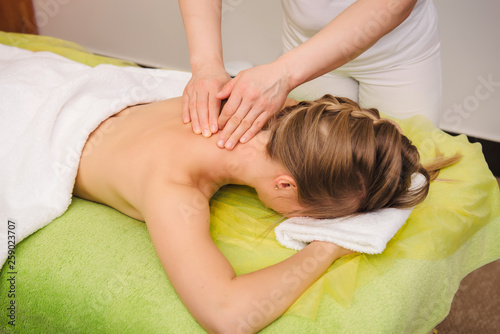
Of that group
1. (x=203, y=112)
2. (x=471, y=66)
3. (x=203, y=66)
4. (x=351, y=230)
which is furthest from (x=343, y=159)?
(x=471, y=66)

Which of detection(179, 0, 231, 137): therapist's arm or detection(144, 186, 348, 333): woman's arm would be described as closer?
detection(144, 186, 348, 333): woman's arm

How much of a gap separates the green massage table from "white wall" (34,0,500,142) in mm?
1031

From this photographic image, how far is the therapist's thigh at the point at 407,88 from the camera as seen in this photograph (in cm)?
131

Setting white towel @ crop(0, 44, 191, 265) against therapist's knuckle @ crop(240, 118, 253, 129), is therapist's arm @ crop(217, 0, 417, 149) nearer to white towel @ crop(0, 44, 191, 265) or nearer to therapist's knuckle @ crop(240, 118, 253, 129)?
therapist's knuckle @ crop(240, 118, 253, 129)

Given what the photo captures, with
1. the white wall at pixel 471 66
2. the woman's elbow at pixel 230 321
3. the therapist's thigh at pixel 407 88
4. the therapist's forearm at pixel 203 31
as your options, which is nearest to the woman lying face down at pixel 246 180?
the woman's elbow at pixel 230 321

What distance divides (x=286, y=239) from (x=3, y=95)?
2.76 feet

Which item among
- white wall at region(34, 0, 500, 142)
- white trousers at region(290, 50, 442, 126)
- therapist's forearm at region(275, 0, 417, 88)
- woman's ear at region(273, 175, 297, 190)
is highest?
therapist's forearm at region(275, 0, 417, 88)

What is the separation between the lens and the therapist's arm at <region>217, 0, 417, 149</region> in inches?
39.8

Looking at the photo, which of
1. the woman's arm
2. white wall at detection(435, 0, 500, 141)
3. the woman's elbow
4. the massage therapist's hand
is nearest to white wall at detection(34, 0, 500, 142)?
white wall at detection(435, 0, 500, 141)

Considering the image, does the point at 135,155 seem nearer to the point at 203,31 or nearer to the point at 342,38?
the point at 203,31

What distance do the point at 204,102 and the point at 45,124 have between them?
0.43 metres

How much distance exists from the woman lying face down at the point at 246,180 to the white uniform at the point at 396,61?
0.27 metres

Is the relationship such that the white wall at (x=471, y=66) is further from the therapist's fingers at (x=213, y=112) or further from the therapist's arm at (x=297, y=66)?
the therapist's fingers at (x=213, y=112)

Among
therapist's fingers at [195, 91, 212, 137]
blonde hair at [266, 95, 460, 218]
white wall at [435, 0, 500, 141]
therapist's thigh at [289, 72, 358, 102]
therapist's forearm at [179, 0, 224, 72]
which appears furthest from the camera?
white wall at [435, 0, 500, 141]
